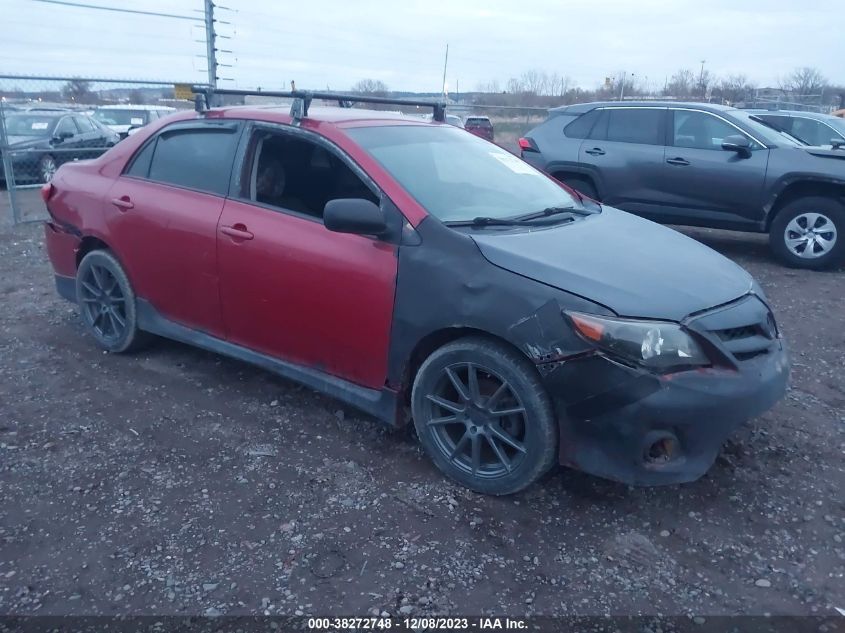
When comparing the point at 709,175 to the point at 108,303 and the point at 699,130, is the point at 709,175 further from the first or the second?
the point at 108,303

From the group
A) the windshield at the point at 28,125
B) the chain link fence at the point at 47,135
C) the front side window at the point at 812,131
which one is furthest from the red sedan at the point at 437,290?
the windshield at the point at 28,125

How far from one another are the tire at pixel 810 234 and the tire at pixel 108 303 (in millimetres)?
6584

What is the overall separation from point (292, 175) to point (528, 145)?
5835 millimetres

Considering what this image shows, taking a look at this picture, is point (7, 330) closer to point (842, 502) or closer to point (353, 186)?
point (353, 186)

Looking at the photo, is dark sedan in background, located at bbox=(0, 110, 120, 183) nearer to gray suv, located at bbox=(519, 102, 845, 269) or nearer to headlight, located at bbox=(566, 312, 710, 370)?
gray suv, located at bbox=(519, 102, 845, 269)

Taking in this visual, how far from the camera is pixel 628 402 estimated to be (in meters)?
2.97

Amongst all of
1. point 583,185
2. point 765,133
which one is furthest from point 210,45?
point 765,133

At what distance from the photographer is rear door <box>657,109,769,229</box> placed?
8.01 metres

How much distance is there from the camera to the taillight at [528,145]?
9.34m

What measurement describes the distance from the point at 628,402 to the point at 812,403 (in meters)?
2.15

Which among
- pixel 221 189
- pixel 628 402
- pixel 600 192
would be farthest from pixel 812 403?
pixel 600 192

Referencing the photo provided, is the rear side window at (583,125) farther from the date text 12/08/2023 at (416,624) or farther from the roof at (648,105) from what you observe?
the date text 12/08/2023 at (416,624)

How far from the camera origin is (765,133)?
27.0ft

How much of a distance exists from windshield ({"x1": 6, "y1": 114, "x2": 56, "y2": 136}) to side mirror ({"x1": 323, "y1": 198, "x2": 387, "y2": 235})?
1187 cm
